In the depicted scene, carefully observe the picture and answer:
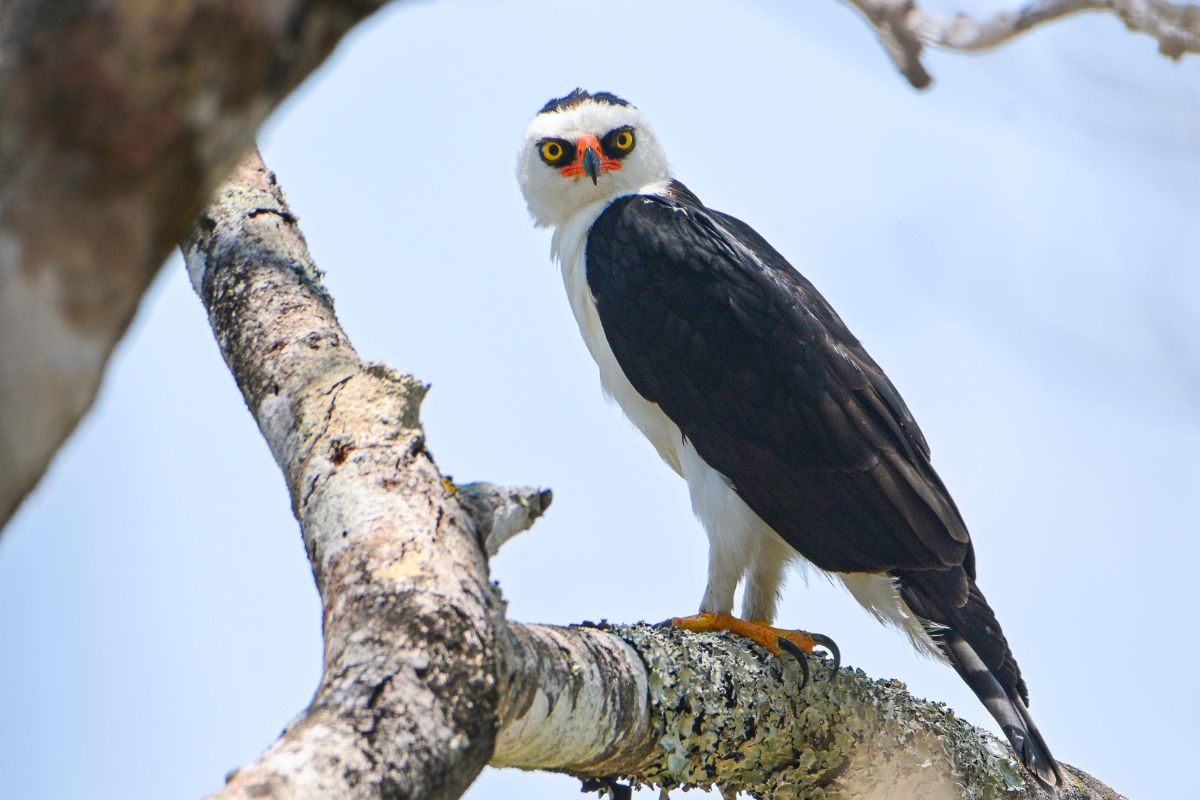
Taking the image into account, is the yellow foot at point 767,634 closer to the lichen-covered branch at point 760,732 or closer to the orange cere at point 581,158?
the lichen-covered branch at point 760,732

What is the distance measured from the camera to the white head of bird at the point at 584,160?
19.2 feet

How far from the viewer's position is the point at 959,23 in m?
2.00

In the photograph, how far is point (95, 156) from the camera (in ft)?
3.42

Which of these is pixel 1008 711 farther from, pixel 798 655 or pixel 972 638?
pixel 798 655

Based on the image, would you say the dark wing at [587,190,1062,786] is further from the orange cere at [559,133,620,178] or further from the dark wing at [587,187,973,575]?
the orange cere at [559,133,620,178]

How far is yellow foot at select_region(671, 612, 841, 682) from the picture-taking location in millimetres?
3906

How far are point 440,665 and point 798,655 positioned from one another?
2.09 m

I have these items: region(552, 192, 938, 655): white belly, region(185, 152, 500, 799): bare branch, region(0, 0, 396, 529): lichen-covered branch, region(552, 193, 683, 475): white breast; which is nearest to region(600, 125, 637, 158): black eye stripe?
region(552, 193, 683, 475): white breast

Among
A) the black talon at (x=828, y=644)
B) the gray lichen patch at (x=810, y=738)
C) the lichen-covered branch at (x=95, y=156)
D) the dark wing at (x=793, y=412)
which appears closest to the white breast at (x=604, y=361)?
the dark wing at (x=793, y=412)

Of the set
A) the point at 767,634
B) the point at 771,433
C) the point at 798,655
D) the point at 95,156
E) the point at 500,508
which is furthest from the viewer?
the point at 771,433

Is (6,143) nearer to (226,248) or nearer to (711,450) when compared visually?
(226,248)

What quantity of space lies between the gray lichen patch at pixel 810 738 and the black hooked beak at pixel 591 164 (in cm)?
273

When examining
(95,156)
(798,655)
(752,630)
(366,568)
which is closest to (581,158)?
(752,630)

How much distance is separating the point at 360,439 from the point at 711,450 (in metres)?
2.11
